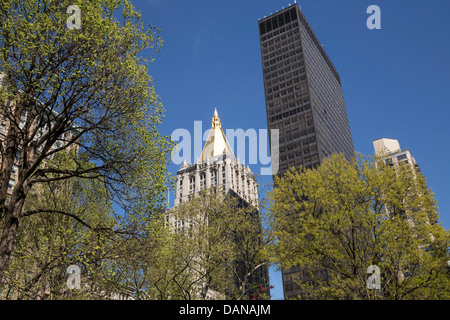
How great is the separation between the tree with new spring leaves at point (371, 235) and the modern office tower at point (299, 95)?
305ft

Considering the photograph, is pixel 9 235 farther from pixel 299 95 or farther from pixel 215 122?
pixel 215 122

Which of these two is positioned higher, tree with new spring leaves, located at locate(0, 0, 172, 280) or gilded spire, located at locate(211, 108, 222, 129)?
gilded spire, located at locate(211, 108, 222, 129)

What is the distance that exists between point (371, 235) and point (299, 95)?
122 meters

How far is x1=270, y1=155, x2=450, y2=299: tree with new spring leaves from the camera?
21.1 m

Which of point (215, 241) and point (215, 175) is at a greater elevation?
point (215, 175)

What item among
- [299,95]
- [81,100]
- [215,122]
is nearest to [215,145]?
[215,122]

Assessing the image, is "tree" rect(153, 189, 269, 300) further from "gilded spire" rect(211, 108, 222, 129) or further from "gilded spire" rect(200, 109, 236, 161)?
"gilded spire" rect(211, 108, 222, 129)

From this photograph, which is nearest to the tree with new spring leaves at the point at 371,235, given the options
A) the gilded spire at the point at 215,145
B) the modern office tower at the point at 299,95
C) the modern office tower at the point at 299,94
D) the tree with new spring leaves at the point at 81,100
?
the tree with new spring leaves at the point at 81,100

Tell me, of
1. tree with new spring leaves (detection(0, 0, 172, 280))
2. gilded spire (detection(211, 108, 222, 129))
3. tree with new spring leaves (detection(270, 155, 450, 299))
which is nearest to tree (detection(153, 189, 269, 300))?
tree with new spring leaves (detection(270, 155, 450, 299))

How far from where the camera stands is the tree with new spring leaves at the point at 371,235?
2109 centimetres

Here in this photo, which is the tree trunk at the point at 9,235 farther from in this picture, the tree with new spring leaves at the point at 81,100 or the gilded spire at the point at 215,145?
the gilded spire at the point at 215,145

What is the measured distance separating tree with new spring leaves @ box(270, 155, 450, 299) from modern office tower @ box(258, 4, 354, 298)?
93.0 metres

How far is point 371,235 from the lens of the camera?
22.5 m
